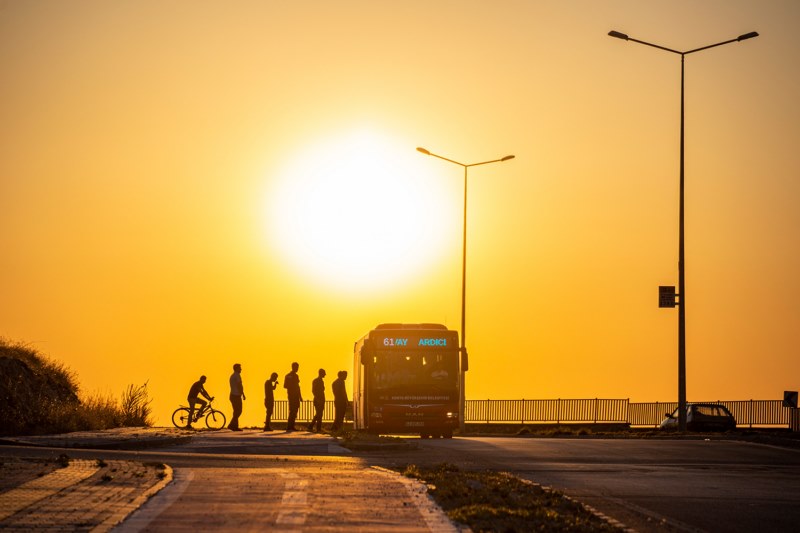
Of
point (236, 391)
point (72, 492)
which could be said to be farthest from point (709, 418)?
point (72, 492)

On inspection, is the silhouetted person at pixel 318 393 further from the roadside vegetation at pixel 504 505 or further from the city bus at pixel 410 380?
the roadside vegetation at pixel 504 505

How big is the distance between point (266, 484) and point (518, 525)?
5130 mm

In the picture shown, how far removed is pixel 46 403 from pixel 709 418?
1026 inches

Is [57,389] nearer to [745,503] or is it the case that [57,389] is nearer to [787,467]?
[787,467]

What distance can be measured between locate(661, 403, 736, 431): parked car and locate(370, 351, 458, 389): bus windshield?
15740 millimetres

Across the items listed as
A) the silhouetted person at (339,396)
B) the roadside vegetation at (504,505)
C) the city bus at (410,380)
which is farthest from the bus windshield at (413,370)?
the roadside vegetation at (504,505)

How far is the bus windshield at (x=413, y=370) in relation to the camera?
39.2 meters

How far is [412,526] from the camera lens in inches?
492

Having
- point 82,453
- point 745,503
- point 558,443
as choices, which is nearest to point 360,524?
point 745,503

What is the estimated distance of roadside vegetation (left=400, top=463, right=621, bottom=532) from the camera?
42.3 feet

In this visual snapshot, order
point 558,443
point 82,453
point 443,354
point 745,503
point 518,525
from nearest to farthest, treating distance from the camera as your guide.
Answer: point 518,525 < point 745,503 < point 82,453 < point 558,443 < point 443,354

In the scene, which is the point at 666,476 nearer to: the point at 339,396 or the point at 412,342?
the point at 412,342

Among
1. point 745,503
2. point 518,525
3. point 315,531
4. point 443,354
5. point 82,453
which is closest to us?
point 315,531

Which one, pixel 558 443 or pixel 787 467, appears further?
pixel 558 443
